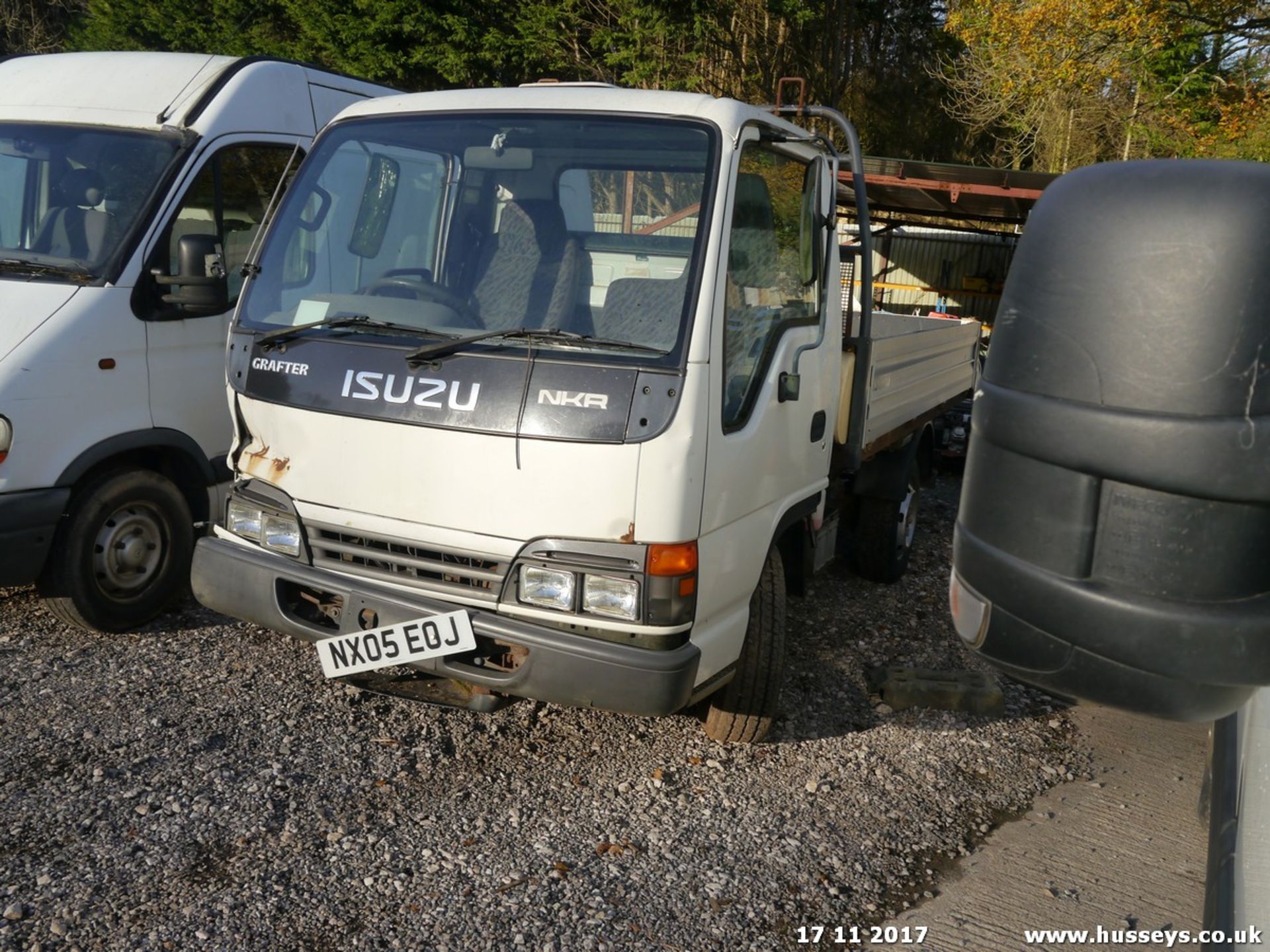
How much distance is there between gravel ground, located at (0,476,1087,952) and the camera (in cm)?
296

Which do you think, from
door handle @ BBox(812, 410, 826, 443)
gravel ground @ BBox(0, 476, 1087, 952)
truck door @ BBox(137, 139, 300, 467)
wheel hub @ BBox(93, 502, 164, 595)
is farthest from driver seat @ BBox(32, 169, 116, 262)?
door handle @ BBox(812, 410, 826, 443)

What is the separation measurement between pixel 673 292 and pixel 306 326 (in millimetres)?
1341

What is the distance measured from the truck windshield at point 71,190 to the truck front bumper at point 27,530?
101 cm

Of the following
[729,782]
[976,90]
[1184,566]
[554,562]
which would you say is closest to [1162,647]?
[1184,566]

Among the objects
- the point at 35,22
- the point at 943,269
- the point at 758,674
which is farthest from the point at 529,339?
the point at 35,22

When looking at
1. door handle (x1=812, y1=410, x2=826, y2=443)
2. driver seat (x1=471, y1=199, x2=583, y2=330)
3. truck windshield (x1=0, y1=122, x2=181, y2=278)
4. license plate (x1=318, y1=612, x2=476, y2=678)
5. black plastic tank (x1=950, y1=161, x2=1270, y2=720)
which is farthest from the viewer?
truck windshield (x1=0, y1=122, x2=181, y2=278)

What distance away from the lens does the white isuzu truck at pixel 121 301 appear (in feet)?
13.8

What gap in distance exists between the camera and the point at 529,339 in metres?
3.35

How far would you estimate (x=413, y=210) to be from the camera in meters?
4.03

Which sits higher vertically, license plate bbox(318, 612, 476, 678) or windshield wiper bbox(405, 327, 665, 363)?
windshield wiper bbox(405, 327, 665, 363)

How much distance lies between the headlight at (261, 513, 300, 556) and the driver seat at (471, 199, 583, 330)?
0.99 metres

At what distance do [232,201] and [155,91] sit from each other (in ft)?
2.13

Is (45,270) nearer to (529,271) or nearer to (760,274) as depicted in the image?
(529,271)

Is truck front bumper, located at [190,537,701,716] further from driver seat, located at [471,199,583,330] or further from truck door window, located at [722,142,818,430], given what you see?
driver seat, located at [471,199,583,330]
